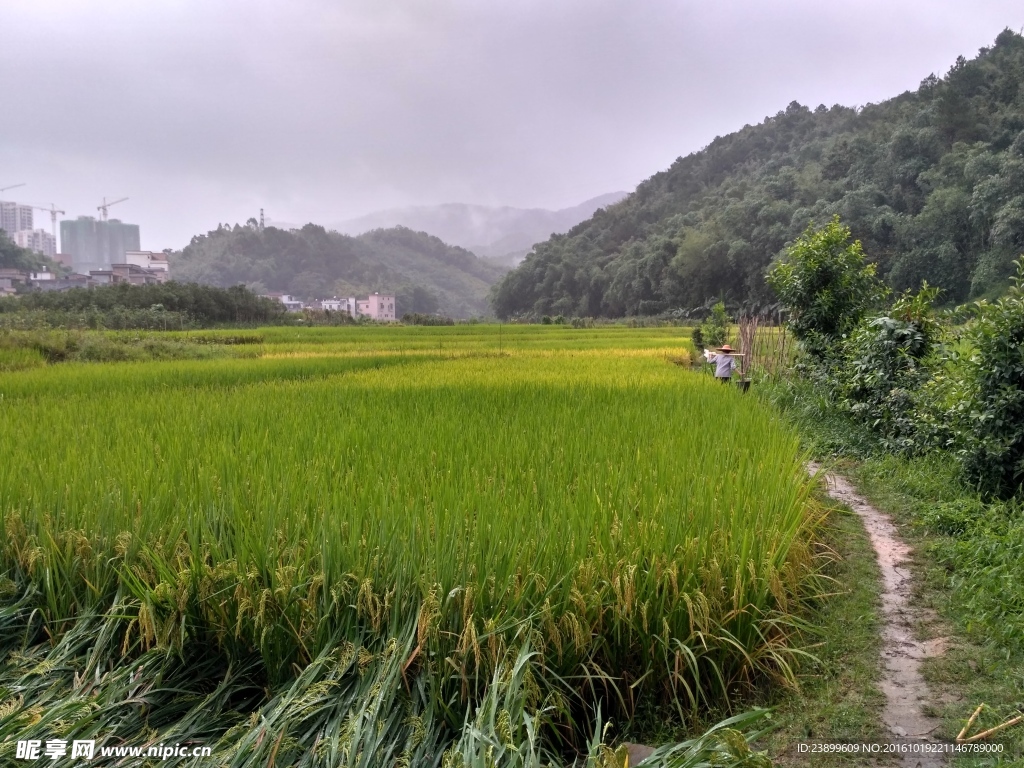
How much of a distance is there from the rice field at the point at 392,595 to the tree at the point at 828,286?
5.33 metres

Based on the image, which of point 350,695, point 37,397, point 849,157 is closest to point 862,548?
point 350,695

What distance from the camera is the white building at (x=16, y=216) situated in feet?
449

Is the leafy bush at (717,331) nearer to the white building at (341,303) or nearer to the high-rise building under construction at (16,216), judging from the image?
the white building at (341,303)

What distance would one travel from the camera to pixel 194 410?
523 centimetres

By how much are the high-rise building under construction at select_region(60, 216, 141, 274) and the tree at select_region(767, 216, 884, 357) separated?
5664 inches

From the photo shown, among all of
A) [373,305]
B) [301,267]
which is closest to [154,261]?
[301,267]

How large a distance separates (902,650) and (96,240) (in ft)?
536

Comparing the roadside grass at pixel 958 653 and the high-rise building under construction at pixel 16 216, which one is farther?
the high-rise building under construction at pixel 16 216

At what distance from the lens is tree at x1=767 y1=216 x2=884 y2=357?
8.01m

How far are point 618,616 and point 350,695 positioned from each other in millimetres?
871

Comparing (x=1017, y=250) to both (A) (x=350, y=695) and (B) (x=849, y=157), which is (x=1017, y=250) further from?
(A) (x=350, y=695)

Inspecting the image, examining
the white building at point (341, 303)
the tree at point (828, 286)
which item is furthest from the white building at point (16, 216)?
the tree at point (828, 286)

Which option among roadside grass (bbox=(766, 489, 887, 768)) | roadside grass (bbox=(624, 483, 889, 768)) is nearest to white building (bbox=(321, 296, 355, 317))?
roadside grass (bbox=(766, 489, 887, 768))

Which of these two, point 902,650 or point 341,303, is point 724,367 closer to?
point 902,650
